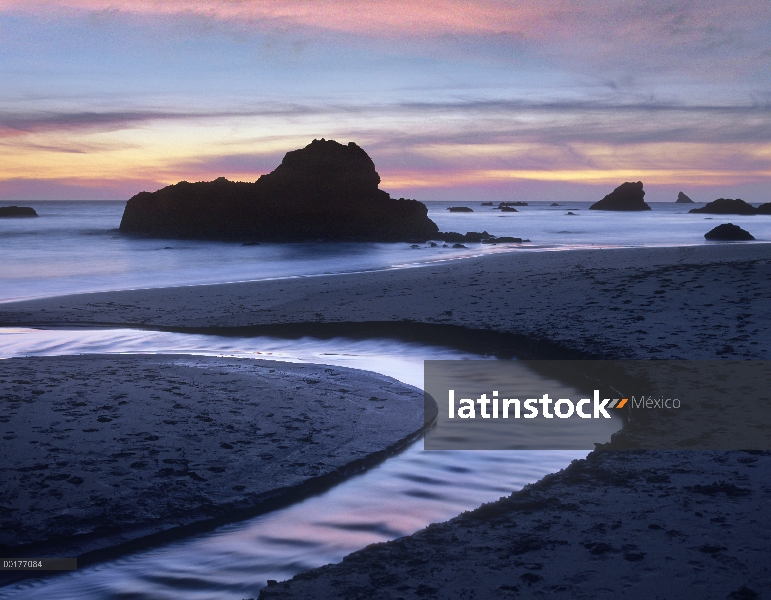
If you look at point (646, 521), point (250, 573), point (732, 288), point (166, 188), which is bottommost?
point (250, 573)

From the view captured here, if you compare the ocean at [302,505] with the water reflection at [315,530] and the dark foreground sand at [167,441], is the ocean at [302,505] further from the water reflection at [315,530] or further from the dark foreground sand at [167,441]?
the dark foreground sand at [167,441]

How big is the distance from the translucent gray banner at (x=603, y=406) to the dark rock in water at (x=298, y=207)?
117ft

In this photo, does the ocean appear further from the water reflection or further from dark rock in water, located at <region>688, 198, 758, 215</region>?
dark rock in water, located at <region>688, 198, 758, 215</region>

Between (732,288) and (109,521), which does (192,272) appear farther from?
(109,521)

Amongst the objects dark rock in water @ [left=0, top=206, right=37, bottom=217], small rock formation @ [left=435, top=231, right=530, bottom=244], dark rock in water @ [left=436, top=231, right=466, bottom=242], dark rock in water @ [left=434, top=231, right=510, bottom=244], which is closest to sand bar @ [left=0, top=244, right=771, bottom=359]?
small rock formation @ [left=435, top=231, right=530, bottom=244]

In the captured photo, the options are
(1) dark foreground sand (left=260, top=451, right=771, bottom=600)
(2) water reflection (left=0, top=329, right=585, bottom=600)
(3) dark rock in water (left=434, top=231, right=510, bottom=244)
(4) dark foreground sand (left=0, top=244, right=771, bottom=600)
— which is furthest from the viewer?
(3) dark rock in water (left=434, top=231, right=510, bottom=244)

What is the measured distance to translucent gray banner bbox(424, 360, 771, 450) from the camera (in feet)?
17.7

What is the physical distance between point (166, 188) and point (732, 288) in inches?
Answer: 1890

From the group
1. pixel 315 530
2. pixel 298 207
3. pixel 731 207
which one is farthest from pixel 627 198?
pixel 315 530

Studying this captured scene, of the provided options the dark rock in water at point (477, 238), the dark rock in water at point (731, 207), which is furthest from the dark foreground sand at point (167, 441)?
the dark rock in water at point (731, 207)

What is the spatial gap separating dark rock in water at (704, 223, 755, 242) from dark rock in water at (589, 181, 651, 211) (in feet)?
338

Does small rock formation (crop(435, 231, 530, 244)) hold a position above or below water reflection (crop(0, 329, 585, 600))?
above

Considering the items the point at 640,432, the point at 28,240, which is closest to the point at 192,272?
the point at 640,432

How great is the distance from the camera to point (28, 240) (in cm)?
4522
